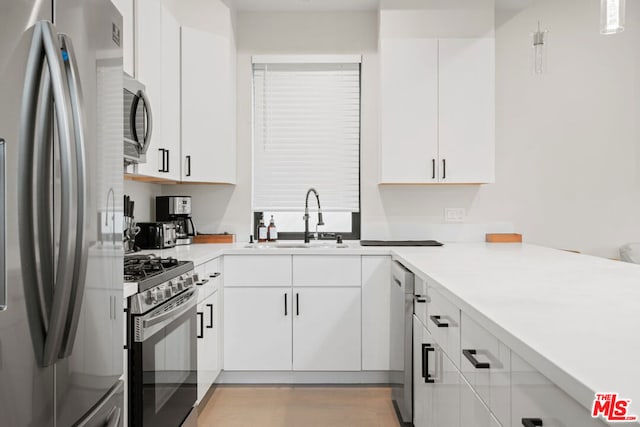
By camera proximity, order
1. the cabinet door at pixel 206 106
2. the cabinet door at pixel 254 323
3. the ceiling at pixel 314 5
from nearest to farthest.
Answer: the cabinet door at pixel 254 323
the cabinet door at pixel 206 106
the ceiling at pixel 314 5

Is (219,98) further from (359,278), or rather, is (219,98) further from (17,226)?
(17,226)

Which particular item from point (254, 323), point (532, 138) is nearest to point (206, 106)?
point (254, 323)

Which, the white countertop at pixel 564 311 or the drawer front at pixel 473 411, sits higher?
the white countertop at pixel 564 311

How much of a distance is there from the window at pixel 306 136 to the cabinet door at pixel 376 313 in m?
0.77

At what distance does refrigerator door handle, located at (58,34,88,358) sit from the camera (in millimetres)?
1074

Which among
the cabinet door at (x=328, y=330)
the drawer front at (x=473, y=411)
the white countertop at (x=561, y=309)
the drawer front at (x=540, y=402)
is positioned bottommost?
the cabinet door at (x=328, y=330)

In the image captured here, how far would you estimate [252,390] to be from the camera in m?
3.33

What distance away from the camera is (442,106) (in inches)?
139

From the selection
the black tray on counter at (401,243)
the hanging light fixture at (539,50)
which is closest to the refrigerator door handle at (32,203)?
the hanging light fixture at (539,50)

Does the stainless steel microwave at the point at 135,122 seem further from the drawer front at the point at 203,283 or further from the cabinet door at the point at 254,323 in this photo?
the cabinet door at the point at 254,323

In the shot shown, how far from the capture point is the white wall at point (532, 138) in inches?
152

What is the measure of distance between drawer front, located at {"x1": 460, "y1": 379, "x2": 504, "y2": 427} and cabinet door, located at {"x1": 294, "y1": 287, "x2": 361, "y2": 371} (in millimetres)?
1781

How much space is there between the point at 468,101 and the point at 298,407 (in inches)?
91.3

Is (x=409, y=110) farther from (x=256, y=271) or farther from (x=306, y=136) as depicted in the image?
(x=256, y=271)
